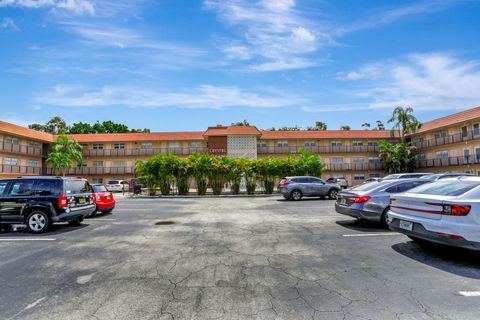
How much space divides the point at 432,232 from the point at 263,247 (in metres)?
3.37

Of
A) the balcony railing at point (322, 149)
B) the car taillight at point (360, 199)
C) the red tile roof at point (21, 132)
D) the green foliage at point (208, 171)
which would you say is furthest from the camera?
the balcony railing at point (322, 149)

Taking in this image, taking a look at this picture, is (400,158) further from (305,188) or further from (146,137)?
(146,137)

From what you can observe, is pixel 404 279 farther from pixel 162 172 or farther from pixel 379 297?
pixel 162 172

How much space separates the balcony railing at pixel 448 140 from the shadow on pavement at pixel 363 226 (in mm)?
32886

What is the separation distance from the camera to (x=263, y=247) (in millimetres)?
6230

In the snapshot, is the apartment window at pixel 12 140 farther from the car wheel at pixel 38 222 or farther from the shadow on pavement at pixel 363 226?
the shadow on pavement at pixel 363 226

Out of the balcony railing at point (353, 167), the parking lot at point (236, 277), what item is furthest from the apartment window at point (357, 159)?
the parking lot at point (236, 277)

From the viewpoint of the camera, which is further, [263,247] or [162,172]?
[162,172]

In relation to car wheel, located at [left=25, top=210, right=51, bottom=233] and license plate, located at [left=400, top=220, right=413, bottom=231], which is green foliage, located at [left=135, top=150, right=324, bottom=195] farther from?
license plate, located at [left=400, top=220, right=413, bottom=231]

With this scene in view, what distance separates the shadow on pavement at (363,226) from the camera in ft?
26.6

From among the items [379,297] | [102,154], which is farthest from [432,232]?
[102,154]

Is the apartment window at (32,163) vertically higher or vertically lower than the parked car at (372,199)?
higher

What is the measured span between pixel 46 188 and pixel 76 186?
2.84 ft

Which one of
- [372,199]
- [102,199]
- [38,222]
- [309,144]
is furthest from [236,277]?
[309,144]
